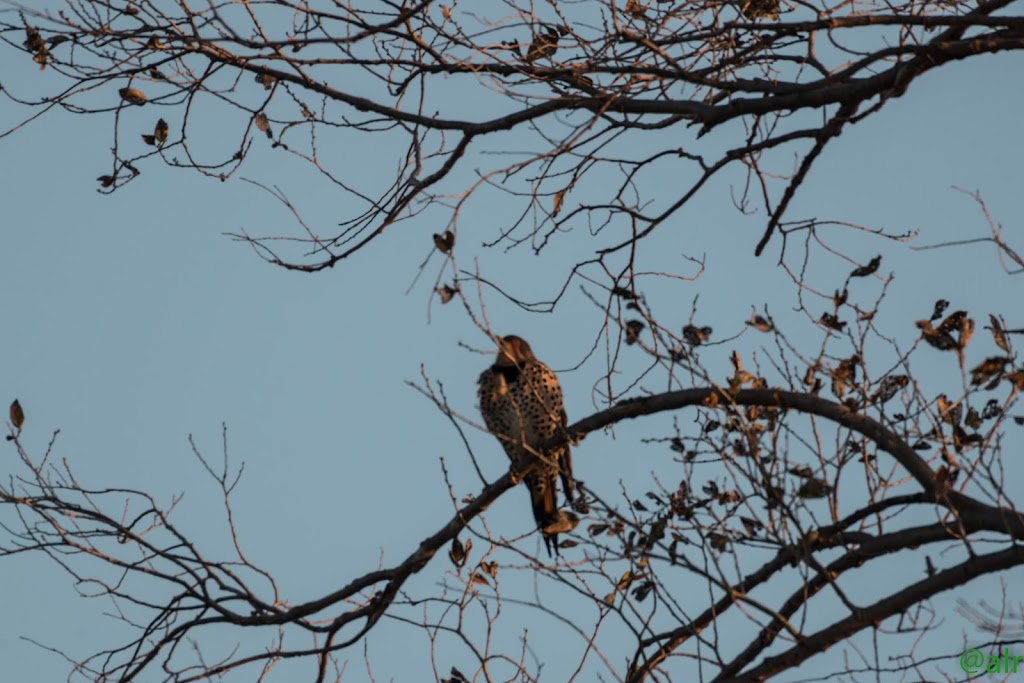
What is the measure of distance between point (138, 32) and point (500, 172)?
1432 millimetres

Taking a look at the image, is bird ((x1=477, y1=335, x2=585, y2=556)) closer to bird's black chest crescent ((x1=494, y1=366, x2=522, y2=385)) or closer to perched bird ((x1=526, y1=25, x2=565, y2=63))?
bird's black chest crescent ((x1=494, y1=366, x2=522, y2=385))

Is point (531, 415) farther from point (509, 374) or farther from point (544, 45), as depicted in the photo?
point (544, 45)

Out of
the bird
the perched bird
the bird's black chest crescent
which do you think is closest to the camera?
the perched bird

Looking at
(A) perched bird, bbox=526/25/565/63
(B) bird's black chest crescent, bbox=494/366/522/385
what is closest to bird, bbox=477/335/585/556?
(B) bird's black chest crescent, bbox=494/366/522/385

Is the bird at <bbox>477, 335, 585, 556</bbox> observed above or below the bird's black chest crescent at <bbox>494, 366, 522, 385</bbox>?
below

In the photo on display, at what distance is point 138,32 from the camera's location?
5.20m

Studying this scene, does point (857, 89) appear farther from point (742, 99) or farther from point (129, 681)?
point (129, 681)

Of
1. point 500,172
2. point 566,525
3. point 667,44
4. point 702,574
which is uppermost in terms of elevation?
point 667,44

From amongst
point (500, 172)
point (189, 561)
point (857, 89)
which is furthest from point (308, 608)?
point (857, 89)

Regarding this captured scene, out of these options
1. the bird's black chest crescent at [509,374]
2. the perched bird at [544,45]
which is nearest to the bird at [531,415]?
the bird's black chest crescent at [509,374]

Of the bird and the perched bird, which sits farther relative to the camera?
the bird

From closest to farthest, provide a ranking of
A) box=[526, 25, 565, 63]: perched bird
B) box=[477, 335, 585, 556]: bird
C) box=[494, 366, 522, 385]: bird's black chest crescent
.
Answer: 1. box=[526, 25, 565, 63]: perched bird
2. box=[477, 335, 585, 556]: bird
3. box=[494, 366, 522, 385]: bird's black chest crescent

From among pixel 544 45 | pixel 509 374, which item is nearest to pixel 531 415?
pixel 509 374

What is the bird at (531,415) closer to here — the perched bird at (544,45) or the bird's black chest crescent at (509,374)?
the bird's black chest crescent at (509,374)
